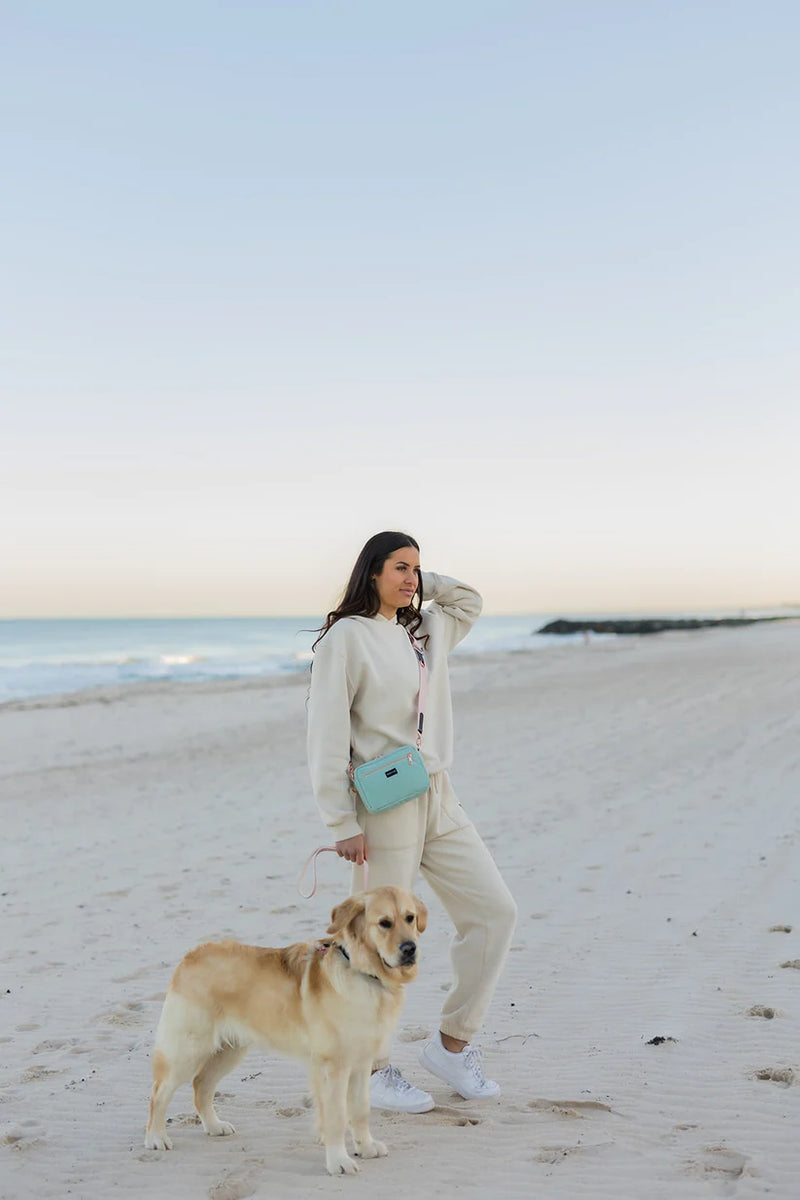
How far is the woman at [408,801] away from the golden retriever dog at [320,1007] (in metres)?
0.35

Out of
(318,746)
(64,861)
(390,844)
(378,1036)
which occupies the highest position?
(318,746)

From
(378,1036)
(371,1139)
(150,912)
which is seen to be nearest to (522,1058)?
(371,1139)

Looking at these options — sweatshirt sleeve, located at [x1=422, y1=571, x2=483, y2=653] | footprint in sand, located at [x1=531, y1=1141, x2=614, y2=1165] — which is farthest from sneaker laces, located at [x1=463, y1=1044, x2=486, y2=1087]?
sweatshirt sleeve, located at [x1=422, y1=571, x2=483, y2=653]

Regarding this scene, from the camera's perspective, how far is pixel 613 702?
714 inches

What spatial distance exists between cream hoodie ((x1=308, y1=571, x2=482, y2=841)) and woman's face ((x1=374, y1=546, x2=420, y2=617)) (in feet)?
0.32

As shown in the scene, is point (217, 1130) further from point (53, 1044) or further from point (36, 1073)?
point (53, 1044)

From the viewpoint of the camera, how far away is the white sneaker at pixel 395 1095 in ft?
12.8

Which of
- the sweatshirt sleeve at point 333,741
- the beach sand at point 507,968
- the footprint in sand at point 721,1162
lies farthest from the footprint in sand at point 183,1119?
the footprint in sand at point 721,1162

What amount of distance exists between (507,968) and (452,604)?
2526 millimetres

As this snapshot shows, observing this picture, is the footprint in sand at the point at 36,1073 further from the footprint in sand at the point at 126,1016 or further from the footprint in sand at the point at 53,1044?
the footprint in sand at the point at 126,1016

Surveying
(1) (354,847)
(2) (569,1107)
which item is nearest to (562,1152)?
(2) (569,1107)

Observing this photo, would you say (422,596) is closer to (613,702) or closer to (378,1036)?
(378,1036)

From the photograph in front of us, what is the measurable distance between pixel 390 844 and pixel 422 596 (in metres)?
1.00

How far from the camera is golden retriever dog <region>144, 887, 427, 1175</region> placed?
10.7 feet
